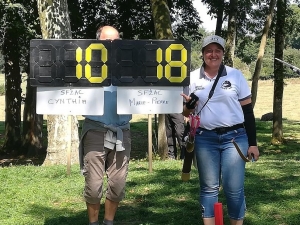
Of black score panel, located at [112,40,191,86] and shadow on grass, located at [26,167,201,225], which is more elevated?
black score panel, located at [112,40,191,86]

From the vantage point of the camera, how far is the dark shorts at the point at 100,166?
14.5 ft

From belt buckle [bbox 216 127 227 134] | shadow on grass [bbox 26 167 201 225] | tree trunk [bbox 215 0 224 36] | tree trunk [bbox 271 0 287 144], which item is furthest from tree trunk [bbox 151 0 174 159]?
tree trunk [bbox 271 0 287 144]

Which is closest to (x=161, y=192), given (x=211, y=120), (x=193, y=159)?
(x=193, y=159)

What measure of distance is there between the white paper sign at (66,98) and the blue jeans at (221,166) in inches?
46.6

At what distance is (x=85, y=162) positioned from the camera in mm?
4461

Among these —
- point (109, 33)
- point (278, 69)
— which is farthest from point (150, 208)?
point (278, 69)

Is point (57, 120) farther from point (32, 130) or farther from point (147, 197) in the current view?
point (32, 130)

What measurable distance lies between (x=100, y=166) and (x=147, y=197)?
6.15ft

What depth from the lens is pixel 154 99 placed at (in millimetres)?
6168

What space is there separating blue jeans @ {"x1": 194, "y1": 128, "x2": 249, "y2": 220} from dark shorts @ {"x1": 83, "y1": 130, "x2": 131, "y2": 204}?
27.9 inches

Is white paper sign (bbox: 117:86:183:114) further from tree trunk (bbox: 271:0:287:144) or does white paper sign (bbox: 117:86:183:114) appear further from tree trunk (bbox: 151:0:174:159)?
tree trunk (bbox: 271:0:287:144)

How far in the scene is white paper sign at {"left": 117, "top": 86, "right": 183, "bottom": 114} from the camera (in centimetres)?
574

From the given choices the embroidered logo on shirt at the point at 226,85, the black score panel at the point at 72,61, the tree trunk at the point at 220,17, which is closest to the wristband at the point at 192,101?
the embroidered logo on shirt at the point at 226,85

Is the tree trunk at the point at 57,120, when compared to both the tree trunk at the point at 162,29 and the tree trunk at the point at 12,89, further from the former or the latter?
the tree trunk at the point at 12,89
